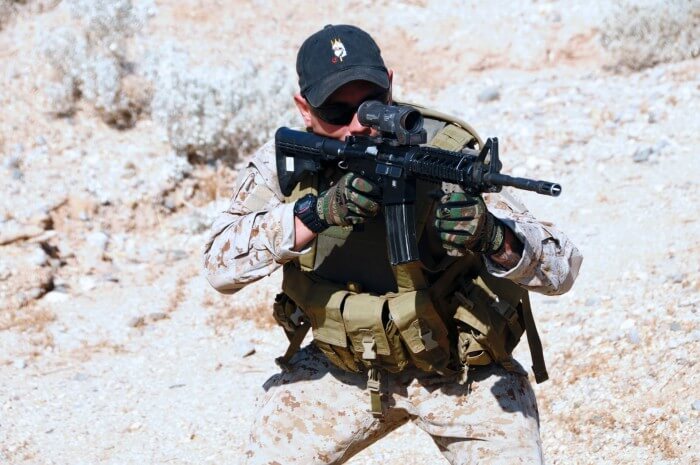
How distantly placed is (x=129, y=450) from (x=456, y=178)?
2724 mm

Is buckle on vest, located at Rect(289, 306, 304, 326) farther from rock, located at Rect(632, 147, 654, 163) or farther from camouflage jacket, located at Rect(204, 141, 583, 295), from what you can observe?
rock, located at Rect(632, 147, 654, 163)

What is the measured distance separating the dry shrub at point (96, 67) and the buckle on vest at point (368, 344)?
538cm

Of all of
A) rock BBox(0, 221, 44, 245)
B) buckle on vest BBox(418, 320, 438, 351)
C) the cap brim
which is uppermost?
the cap brim

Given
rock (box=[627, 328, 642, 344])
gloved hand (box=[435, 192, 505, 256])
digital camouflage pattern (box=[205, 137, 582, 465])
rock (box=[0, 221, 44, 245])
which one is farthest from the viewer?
rock (box=[0, 221, 44, 245])

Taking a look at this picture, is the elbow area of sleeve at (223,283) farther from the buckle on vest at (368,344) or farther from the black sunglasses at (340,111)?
the black sunglasses at (340,111)

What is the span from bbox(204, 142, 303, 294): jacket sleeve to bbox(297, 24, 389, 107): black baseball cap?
0.30m

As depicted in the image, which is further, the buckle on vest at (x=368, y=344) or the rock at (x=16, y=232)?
the rock at (x=16, y=232)

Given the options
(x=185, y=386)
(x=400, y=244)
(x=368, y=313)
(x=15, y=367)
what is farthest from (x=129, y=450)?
(x=400, y=244)

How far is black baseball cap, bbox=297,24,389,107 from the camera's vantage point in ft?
9.24

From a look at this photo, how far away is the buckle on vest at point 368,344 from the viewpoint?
290 cm

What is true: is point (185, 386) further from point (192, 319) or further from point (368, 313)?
point (368, 313)

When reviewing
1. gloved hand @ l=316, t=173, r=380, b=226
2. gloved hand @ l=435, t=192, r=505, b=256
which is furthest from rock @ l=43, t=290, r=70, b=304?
gloved hand @ l=435, t=192, r=505, b=256

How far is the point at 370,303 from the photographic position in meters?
2.92

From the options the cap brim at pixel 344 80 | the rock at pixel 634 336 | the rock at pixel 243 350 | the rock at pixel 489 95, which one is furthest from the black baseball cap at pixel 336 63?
the rock at pixel 489 95
